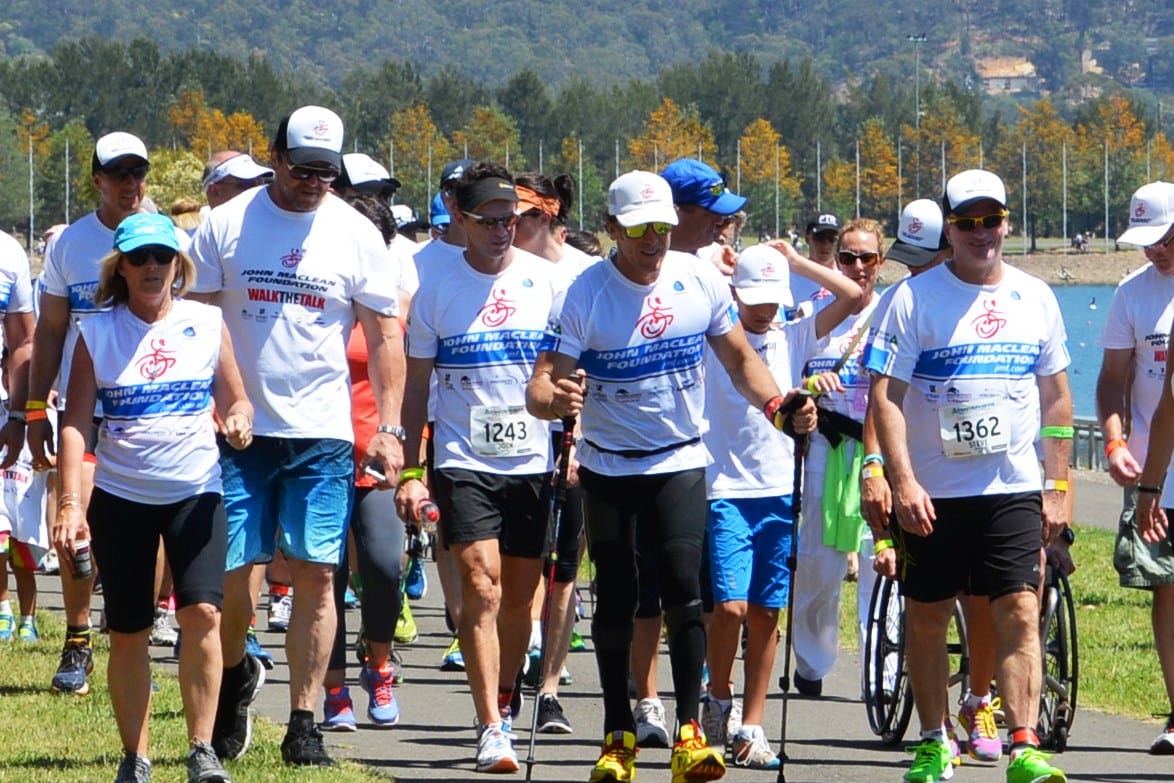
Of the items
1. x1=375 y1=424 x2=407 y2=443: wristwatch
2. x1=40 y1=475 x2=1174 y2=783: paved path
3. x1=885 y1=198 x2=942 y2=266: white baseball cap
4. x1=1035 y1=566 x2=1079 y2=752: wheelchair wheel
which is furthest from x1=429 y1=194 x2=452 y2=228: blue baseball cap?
x1=1035 y1=566 x2=1079 y2=752: wheelchair wheel

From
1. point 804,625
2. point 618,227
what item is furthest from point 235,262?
point 804,625

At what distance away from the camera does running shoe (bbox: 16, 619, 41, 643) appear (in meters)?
12.3

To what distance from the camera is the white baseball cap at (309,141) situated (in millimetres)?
8414

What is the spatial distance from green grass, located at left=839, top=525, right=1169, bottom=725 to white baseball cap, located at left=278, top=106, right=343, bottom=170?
377cm

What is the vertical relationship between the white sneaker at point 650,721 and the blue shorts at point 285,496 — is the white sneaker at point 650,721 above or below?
below

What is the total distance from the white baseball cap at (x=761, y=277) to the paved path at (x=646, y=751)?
1.89 meters

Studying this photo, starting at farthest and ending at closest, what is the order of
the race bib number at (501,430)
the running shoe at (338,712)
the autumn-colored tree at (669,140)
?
the autumn-colored tree at (669,140) < the running shoe at (338,712) < the race bib number at (501,430)

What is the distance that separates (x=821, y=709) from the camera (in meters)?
10.6

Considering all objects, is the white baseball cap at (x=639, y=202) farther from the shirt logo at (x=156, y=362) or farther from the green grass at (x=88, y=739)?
the green grass at (x=88, y=739)

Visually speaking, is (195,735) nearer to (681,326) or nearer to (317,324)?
(317,324)

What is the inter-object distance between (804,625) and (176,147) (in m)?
164

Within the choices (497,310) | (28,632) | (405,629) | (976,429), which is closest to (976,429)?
(976,429)

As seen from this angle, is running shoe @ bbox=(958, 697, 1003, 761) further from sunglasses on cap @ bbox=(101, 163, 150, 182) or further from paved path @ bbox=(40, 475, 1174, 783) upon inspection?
sunglasses on cap @ bbox=(101, 163, 150, 182)

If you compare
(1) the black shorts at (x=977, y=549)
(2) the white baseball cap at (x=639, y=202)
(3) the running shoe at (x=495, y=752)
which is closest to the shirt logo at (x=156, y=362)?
(2) the white baseball cap at (x=639, y=202)
